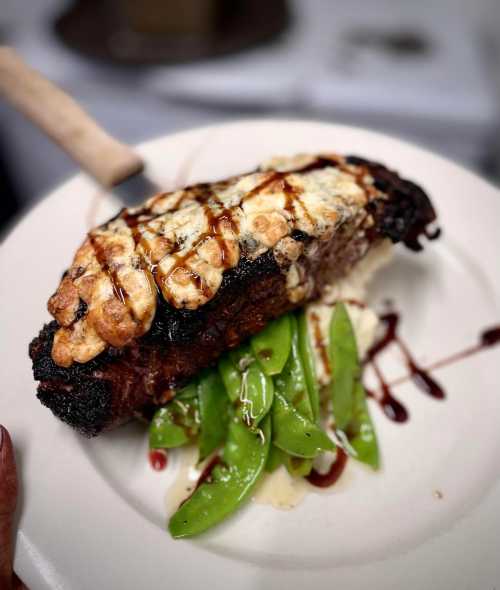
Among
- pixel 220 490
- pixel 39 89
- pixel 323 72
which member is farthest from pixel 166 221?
pixel 323 72

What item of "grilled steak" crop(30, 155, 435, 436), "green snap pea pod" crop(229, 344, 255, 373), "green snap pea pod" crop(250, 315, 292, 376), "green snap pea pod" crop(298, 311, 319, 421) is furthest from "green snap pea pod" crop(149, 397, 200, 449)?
"green snap pea pod" crop(298, 311, 319, 421)

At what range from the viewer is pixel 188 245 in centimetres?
175

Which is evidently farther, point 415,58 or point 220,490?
point 415,58

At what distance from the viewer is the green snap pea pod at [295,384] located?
6.59 feet

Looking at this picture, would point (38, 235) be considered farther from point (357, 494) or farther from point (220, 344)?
point (357, 494)

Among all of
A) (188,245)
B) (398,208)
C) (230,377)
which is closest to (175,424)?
(230,377)

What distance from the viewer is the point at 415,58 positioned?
440 cm

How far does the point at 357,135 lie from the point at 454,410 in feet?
5.36

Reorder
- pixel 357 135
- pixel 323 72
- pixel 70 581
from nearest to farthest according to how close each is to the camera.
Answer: pixel 70 581
pixel 357 135
pixel 323 72

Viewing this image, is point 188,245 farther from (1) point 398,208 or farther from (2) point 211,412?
(1) point 398,208

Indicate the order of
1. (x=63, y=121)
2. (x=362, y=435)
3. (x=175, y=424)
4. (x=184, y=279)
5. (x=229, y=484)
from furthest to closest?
(x=63, y=121), (x=362, y=435), (x=175, y=424), (x=229, y=484), (x=184, y=279)

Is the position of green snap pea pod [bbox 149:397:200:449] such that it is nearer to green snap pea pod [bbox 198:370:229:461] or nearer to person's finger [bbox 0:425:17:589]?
green snap pea pod [bbox 198:370:229:461]

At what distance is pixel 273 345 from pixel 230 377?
0.72 feet

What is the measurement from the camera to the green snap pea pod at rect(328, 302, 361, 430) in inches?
84.6
